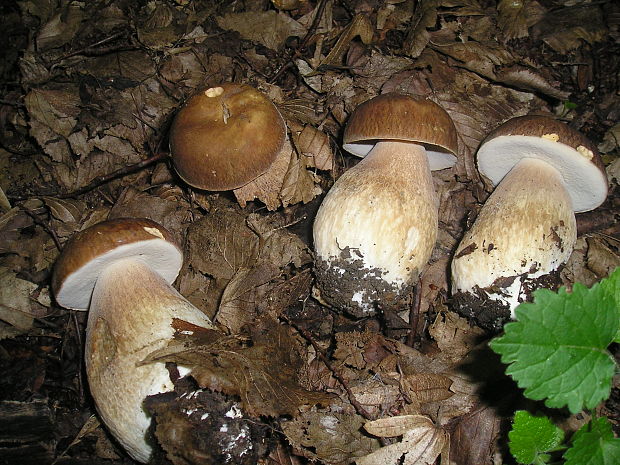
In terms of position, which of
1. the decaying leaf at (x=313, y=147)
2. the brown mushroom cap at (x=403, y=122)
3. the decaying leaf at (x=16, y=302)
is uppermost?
the brown mushroom cap at (x=403, y=122)

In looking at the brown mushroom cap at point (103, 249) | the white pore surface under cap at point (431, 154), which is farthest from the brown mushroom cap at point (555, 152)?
the brown mushroom cap at point (103, 249)

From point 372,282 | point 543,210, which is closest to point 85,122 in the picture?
point 372,282

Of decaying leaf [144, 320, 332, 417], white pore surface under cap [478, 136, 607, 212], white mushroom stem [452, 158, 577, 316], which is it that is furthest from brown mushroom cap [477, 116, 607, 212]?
decaying leaf [144, 320, 332, 417]

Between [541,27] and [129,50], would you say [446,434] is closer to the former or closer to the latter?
[541,27]

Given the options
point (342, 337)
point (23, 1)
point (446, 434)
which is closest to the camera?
point (446, 434)

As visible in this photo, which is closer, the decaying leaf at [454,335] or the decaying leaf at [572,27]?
the decaying leaf at [454,335]

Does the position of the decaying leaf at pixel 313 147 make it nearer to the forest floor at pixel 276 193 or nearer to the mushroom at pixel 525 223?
the forest floor at pixel 276 193

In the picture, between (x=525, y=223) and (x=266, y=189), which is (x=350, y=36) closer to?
(x=266, y=189)

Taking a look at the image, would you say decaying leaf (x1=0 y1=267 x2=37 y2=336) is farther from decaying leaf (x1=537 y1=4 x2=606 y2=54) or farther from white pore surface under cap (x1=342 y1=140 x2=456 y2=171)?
decaying leaf (x1=537 y1=4 x2=606 y2=54)
